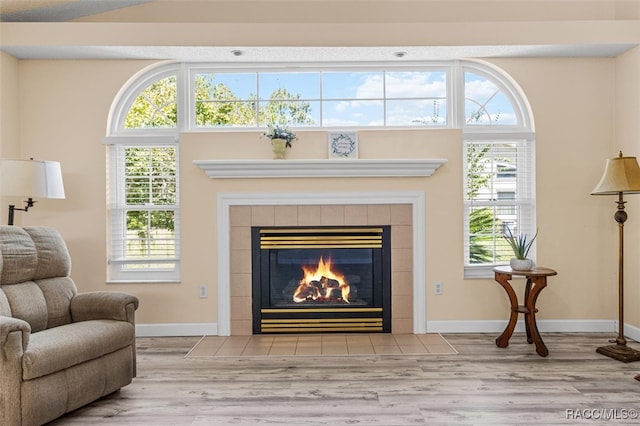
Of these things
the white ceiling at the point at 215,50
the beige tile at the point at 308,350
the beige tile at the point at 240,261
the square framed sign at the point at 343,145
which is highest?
the white ceiling at the point at 215,50

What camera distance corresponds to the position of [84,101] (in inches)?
183

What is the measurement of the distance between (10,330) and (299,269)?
2582 mm

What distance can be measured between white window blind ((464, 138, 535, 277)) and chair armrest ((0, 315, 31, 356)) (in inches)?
141

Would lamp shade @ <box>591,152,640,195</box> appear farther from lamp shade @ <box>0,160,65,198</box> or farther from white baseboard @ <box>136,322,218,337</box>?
lamp shade @ <box>0,160,65,198</box>

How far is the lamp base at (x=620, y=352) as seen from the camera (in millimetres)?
3771

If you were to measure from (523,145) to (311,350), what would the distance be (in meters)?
2.71

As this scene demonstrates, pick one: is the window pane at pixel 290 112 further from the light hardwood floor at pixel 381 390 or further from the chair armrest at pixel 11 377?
the chair armrest at pixel 11 377

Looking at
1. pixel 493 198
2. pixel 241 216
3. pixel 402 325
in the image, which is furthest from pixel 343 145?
pixel 402 325

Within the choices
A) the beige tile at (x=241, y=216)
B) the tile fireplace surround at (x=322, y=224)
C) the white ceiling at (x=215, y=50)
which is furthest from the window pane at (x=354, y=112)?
the beige tile at (x=241, y=216)

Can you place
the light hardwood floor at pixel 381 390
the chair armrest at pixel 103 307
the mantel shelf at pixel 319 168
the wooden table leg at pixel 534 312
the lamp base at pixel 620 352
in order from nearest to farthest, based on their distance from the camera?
the light hardwood floor at pixel 381 390, the chair armrest at pixel 103 307, the lamp base at pixel 620 352, the wooden table leg at pixel 534 312, the mantel shelf at pixel 319 168

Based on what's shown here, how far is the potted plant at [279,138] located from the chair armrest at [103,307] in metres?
1.85

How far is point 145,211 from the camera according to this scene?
4.80 meters

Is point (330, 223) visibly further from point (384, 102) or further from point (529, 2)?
point (529, 2)

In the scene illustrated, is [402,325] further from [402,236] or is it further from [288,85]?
[288,85]
